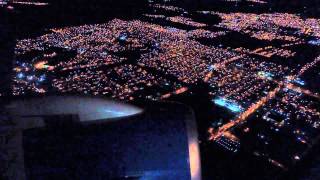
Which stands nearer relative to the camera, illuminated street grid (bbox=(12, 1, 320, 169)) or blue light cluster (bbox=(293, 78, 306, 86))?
illuminated street grid (bbox=(12, 1, 320, 169))

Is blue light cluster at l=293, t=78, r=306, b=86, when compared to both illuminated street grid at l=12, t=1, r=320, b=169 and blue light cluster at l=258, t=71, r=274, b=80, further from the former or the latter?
blue light cluster at l=258, t=71, r=274, b=80

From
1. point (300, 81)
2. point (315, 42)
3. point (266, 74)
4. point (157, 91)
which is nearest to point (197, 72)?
point (157, 91)

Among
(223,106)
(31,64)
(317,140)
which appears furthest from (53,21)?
(317,140)

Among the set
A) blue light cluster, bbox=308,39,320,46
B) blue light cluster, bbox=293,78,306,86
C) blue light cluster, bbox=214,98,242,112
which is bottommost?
blue light cluster, bbox=214,98,242,112

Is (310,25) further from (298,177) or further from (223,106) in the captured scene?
(298,177)

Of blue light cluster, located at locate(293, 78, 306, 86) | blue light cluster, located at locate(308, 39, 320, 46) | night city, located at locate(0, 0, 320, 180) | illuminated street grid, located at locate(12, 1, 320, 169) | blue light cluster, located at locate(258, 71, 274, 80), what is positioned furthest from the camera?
blue light cluster, located at locate(308, 39, 320, 46)

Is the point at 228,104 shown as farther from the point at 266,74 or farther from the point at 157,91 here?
the point at 266,74

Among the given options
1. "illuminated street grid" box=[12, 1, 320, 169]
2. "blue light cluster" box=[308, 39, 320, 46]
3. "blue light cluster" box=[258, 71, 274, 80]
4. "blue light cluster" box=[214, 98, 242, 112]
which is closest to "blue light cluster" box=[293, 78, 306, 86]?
"illuminated street grid" box=[12, 1, 320, 169]

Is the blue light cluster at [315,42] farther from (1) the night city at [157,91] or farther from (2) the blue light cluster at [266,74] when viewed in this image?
(2) the blue light cluster at [266,74]
